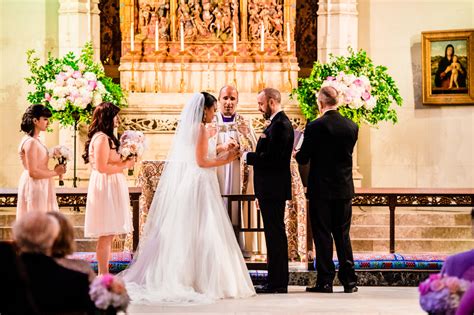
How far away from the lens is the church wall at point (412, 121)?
14.4 meters

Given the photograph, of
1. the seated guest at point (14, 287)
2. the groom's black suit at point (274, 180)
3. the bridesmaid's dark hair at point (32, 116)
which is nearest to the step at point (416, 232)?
the groom's black suit at point (274, 180)

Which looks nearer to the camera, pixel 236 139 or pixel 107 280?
pixel 107 280

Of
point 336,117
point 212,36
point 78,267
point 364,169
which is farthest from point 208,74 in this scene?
point 78,267

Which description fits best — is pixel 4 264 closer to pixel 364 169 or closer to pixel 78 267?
pixel 78 267

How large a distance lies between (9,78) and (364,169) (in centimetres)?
493

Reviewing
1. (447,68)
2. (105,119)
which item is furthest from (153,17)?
(105,119)

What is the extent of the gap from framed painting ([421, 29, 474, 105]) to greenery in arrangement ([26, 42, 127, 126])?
408 cm

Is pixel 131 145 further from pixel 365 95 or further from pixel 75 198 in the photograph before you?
pixel 365 95

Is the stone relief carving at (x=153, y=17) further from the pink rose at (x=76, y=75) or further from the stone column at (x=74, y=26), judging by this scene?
the pink rose at (x=76, y=75)

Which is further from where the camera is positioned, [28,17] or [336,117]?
[28,17]

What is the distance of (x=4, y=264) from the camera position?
4.67 m

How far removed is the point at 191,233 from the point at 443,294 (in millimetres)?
4037

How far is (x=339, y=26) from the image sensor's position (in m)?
14.3

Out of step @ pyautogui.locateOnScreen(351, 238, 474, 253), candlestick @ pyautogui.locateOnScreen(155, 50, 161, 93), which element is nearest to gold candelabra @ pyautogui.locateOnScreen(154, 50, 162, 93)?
candlestick @ pyautogui.locateOnScreen(155, 50, 161, 93)
